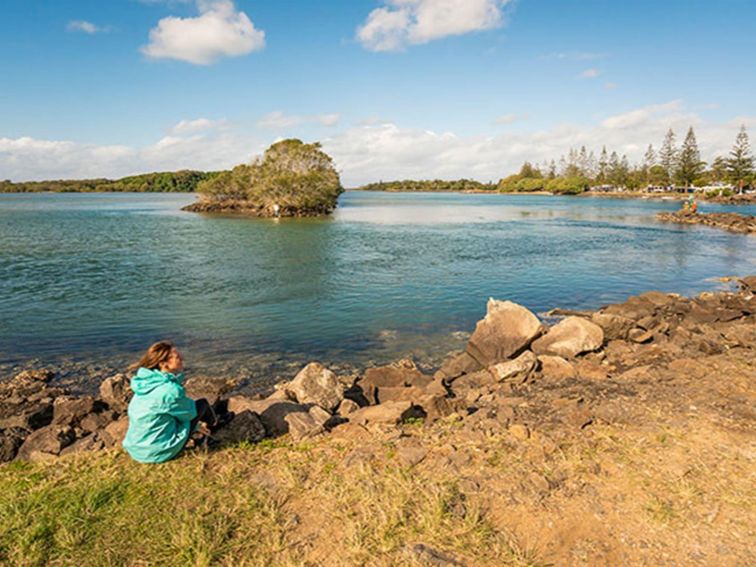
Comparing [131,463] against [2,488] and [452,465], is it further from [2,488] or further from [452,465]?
[452,465]

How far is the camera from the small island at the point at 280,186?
81562 millimetres

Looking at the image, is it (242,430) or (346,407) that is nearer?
(242,430)

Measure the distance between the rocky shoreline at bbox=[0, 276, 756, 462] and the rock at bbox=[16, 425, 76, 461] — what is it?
0.02 meters

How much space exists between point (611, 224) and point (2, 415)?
73985mm

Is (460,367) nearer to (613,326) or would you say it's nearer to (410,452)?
(613,326)

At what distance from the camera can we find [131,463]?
275 inches

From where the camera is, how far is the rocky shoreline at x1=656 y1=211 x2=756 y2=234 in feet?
192

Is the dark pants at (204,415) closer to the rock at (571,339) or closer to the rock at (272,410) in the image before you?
the rock at (272,410)

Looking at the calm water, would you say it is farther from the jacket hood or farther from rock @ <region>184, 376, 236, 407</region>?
the jacket hood

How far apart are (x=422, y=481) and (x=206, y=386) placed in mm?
7178

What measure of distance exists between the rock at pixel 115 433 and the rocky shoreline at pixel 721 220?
68219mm

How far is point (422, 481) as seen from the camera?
658 centimetres

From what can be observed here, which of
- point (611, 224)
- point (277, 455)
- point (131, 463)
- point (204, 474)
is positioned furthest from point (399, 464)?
point (611, 224)

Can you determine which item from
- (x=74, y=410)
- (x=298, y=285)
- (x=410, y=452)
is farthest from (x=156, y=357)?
(x=298, y=285)
